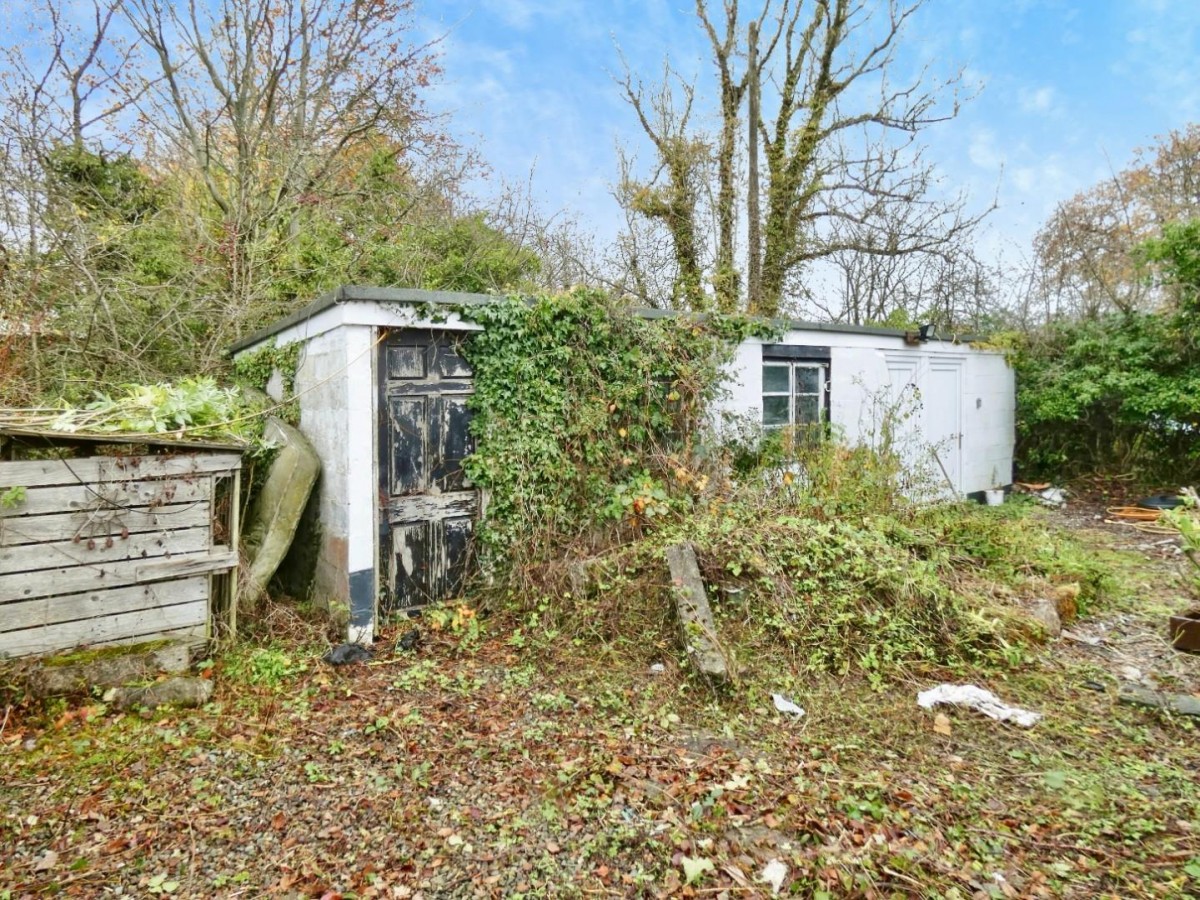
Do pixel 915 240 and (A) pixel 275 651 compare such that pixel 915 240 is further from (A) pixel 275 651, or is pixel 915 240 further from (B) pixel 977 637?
(A) pixel 275 651

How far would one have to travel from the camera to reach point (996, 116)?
14445mm

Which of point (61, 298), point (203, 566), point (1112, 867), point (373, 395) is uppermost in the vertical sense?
point (61, 298)

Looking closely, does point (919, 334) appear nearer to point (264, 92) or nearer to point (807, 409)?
point (807, 409)

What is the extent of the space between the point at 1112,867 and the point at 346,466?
Result: 503cm

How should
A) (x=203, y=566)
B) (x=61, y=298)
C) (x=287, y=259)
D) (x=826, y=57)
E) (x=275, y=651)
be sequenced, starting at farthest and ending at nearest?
1. (x=826, y=57)
2. (x=287, y=259)
3. (x=61, y=298)
4. (x=275, y=651)
5. (x=203, y=566)

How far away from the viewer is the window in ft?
27.2

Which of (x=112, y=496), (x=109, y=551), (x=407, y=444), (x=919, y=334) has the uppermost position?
(x=919, y=334)

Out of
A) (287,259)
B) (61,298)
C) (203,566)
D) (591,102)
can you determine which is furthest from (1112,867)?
(591,102)

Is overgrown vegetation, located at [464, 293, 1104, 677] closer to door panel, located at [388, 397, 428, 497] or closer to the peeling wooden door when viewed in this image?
the peeling wooden door

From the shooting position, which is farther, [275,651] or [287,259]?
[287,259]

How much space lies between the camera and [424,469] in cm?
542

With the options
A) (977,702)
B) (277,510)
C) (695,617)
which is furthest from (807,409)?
(277,510)

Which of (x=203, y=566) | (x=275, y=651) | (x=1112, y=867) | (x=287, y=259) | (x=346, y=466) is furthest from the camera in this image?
(x=287, y=259)

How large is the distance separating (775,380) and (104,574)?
7.18 m
